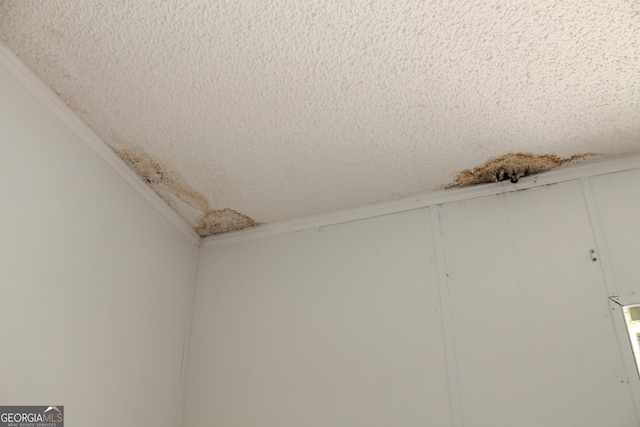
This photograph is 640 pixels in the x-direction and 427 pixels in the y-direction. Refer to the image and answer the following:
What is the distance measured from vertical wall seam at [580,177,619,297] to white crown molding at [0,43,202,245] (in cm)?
197

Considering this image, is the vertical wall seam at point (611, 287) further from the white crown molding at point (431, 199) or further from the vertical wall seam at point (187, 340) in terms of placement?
the vertical wall seam at point (187, 340)

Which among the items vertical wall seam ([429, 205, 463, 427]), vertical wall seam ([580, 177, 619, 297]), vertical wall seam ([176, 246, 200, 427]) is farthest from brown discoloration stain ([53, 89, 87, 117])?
vertical wall seam ([580, 177, 619, 297])

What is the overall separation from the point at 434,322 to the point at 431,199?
1.98 feet

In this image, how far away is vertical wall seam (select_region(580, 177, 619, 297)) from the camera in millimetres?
2129

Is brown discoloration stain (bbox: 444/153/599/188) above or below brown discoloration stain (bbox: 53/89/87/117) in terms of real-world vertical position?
below

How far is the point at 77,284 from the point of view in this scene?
2076 mm

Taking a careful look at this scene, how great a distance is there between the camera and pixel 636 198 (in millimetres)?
2242

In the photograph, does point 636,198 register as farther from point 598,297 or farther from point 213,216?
point 213,216

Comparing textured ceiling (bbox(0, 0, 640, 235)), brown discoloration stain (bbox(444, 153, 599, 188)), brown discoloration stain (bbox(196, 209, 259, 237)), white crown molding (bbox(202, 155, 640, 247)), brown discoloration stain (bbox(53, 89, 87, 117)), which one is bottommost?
white crown molding (bbox(202, 155, 640, 247))

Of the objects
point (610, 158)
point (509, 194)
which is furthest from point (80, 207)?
point (610, 158)

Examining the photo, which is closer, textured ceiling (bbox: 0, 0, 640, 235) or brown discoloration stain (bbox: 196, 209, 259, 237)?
textured ceiling (bbox: 0, 0, 640, 235)

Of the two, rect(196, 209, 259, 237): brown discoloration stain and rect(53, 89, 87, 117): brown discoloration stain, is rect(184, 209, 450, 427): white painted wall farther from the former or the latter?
rect(53, 89, 87, 117): brown discoloration stain

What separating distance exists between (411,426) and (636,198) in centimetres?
134

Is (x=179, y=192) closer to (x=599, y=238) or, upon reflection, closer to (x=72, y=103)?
(x=72, y=103)
